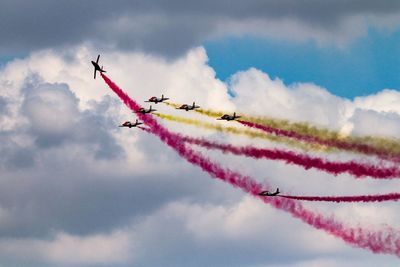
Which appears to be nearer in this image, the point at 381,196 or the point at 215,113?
the point at 381,196

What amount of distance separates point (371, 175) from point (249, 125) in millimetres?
26375

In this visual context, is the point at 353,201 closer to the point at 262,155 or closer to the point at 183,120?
the point at 262,155

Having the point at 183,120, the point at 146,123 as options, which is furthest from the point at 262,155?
the point at 146,123

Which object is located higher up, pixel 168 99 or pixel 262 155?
pixel 168 99

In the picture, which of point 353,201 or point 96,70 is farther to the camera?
point 96,70

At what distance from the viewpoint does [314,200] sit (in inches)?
6599

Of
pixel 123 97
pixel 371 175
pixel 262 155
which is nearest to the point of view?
pixel 371 175

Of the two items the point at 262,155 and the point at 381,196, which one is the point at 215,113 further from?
the point at 381,196

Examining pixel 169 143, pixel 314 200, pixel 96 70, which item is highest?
pixel 96 70

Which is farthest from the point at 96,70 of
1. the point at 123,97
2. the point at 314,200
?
the point at 314,200

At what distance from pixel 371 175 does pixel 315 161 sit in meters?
11.2

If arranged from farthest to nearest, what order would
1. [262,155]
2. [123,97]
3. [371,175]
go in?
[123,97], [262,155], [371,175]

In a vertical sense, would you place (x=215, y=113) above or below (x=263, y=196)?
above

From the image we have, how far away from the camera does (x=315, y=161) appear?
172125 mm
